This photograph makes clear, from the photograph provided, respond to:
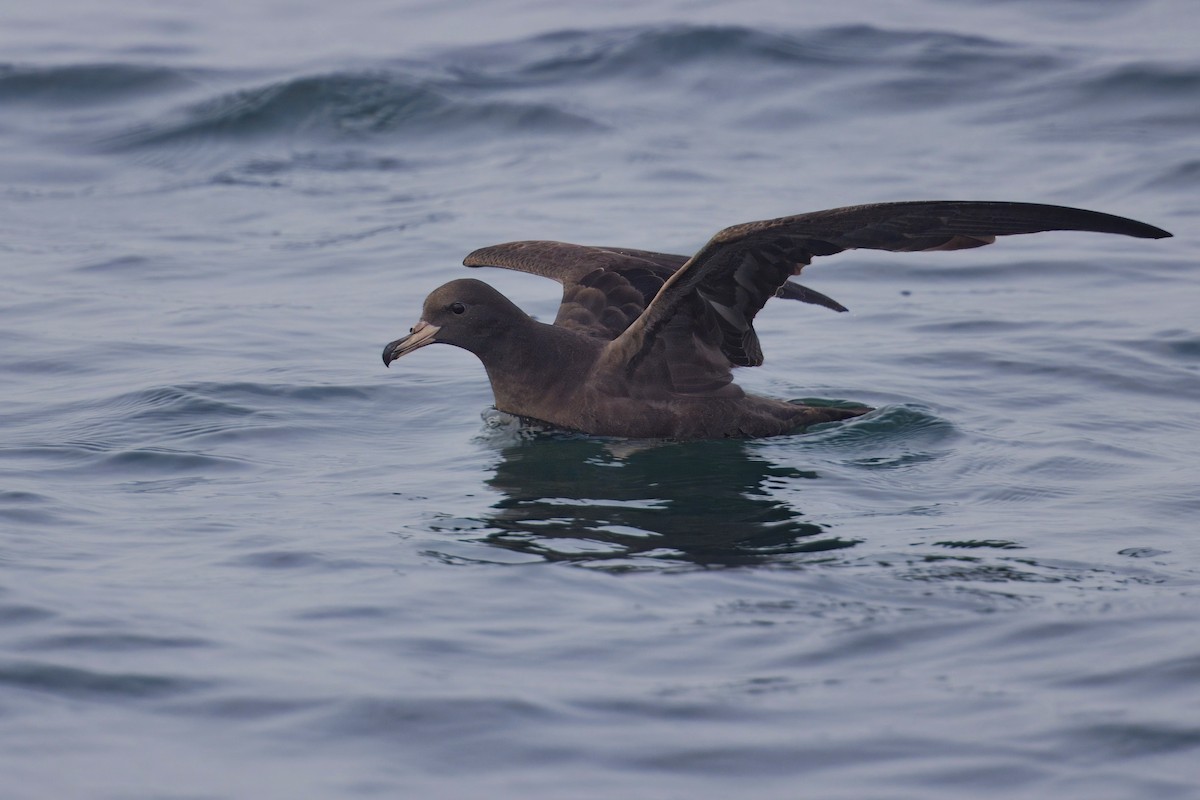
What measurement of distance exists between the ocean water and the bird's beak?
53 cm

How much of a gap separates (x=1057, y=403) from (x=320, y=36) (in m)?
13.2

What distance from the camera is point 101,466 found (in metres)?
7.87

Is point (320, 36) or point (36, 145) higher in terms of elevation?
point (320, 36)

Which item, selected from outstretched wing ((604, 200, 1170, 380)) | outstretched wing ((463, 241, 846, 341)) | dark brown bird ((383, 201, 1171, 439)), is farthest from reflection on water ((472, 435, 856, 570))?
outstretched wing ((463, 241, 846, 341))

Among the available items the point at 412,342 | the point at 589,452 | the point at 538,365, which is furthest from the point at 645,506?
the point at 412,342

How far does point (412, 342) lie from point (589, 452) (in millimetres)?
1062

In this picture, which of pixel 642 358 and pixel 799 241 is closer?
pixel 799 241

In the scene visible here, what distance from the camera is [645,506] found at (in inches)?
285

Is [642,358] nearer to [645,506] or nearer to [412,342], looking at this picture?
[412,342]

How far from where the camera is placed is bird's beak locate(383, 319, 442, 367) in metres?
8.21

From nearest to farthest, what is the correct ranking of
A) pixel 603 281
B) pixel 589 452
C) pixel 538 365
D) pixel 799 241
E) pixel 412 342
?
pixel 799 241 → pixel 589 452 → pixel 412 342 → pixel 538 365 → pixel 603 281

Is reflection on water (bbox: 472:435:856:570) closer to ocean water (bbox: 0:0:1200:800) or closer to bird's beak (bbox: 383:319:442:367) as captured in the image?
ocean water (bbox: 0:0:1200:800)

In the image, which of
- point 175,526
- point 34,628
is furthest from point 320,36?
point 34,628

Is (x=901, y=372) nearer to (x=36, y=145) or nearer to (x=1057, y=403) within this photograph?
(x=1057, y=403)
